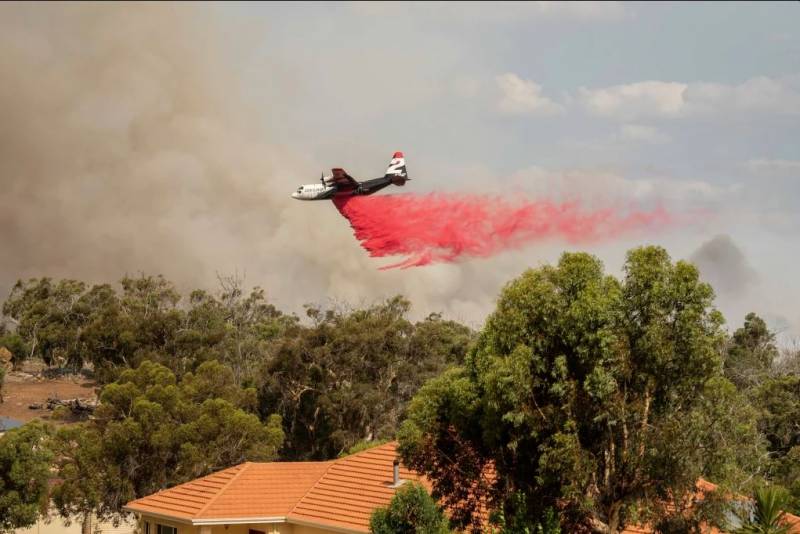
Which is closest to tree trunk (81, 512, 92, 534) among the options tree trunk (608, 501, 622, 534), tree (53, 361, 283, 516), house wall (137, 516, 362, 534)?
tree (53, 361, 283, 516)

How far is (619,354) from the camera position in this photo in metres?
21.1

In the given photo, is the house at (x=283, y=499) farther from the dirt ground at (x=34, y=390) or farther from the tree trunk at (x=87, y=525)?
the dirt ground at (x=34, y=390)

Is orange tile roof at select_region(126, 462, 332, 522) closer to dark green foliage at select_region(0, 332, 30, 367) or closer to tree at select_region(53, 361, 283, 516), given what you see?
tree at select_region(53, 361, 283, 516)

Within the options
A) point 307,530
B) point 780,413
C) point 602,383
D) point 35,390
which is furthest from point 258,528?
point 35,390

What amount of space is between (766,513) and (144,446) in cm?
2973

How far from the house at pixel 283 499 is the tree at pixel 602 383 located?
1019cm

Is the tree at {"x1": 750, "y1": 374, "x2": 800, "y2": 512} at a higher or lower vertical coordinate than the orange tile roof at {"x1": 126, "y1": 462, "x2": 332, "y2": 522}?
higher

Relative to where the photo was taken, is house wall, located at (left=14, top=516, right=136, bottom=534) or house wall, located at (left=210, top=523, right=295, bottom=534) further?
house wall, located at (left=14, top=516, right=136, bottom=534)

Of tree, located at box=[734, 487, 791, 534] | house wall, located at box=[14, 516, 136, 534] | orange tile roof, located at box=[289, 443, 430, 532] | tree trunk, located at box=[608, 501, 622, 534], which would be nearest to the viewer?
tree trunk, located at box=[608, 501, 622, 534]

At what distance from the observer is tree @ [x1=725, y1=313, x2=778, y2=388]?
205ft

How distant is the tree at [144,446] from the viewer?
4381cm

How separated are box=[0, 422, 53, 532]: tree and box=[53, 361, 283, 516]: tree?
3.52 ft

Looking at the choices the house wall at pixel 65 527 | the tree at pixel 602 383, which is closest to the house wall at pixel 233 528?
the tree at pixel 602 383

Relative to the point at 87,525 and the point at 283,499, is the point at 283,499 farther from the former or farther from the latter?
the point at 87,525
